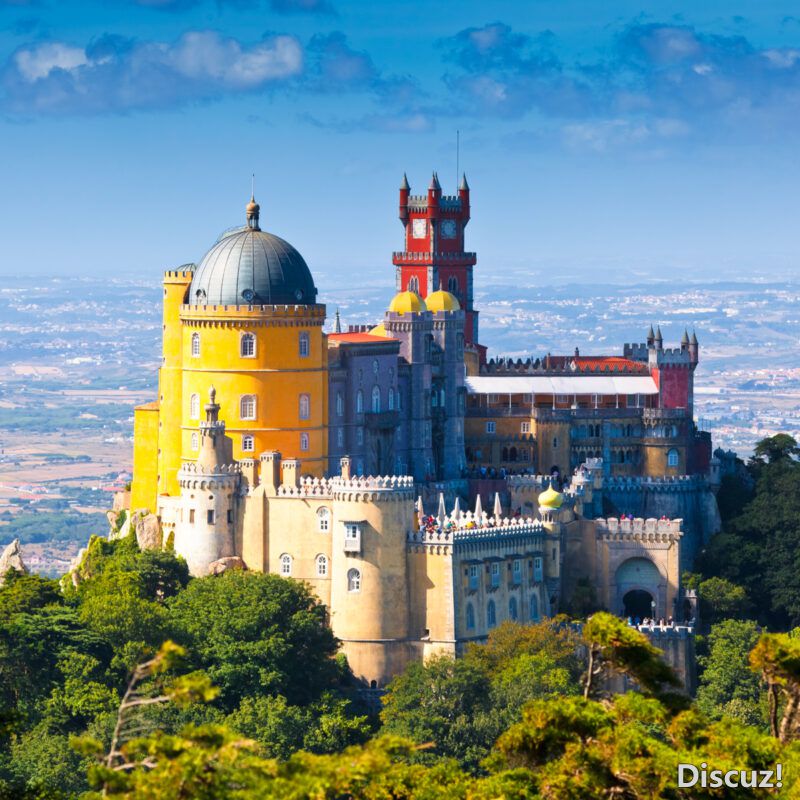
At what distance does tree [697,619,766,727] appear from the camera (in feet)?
386

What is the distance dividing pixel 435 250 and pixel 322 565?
4468 cm

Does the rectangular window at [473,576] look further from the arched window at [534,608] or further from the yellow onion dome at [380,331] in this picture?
the yellow onion dome at [380,331]

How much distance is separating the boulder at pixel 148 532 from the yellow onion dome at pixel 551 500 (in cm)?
1860

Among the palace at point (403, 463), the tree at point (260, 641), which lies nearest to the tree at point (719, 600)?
the palace at point (403, 463)

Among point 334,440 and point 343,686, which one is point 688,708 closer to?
point 343,686

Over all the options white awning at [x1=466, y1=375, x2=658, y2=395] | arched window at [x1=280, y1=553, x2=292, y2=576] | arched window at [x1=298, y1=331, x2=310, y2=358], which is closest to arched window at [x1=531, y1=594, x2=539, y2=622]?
arched window at [x1=280, y1=553, x2=292, y2=576]

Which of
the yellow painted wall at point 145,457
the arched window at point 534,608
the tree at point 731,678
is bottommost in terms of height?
the tree at point 731,678

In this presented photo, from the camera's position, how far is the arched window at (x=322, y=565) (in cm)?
11806

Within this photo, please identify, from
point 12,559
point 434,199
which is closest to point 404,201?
point 434,199

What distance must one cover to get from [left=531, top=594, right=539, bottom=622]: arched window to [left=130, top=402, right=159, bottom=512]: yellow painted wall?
20841 millimetres

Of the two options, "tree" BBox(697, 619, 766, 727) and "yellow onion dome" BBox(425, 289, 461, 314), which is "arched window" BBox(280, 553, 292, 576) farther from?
"yellow onion dome" BBox(425, 289, 461, 314)

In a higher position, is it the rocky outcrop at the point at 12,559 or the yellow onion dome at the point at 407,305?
the yellow onion dome at the point at 407,305

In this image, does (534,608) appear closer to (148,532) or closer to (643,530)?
(643,530)

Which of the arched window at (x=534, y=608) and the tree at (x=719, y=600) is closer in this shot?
the arched window at (x=534, y=608)
